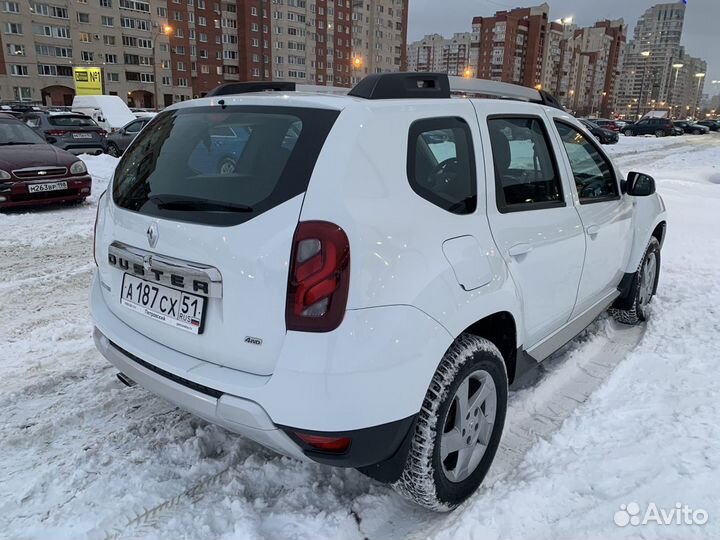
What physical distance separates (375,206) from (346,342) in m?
0.51

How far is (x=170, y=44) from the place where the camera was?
7619cm

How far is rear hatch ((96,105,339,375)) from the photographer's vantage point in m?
1.98

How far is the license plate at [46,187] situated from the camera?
8398 mm

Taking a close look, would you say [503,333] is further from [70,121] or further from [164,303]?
[70,121]

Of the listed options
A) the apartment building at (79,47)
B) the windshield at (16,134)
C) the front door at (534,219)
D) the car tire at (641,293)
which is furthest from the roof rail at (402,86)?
the apartment building at (79,47)

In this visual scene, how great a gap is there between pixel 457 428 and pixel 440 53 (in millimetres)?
157862

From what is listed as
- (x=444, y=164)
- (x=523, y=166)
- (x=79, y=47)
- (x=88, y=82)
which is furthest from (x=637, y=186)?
(x=79, y=47)

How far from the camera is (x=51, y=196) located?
8.70 metres

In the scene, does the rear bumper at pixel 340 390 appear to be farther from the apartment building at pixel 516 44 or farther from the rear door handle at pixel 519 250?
the apartment building at pixel 516 44

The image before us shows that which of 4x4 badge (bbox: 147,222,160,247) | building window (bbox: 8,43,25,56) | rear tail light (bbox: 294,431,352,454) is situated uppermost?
building window (bbox: 8,43,25,56)

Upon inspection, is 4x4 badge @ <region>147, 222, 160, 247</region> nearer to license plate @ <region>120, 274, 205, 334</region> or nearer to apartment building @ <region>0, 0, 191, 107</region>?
license plate @ <region>120, 274, 205, 334</region>

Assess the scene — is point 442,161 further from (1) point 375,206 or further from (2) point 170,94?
(2) point 170,94

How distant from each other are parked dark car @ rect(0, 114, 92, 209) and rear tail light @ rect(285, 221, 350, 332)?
8115mm

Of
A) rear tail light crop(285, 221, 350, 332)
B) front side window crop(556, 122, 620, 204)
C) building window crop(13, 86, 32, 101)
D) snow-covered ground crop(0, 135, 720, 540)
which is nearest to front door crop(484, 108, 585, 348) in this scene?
Result: front side window crop(556, 122, 620, 204)
